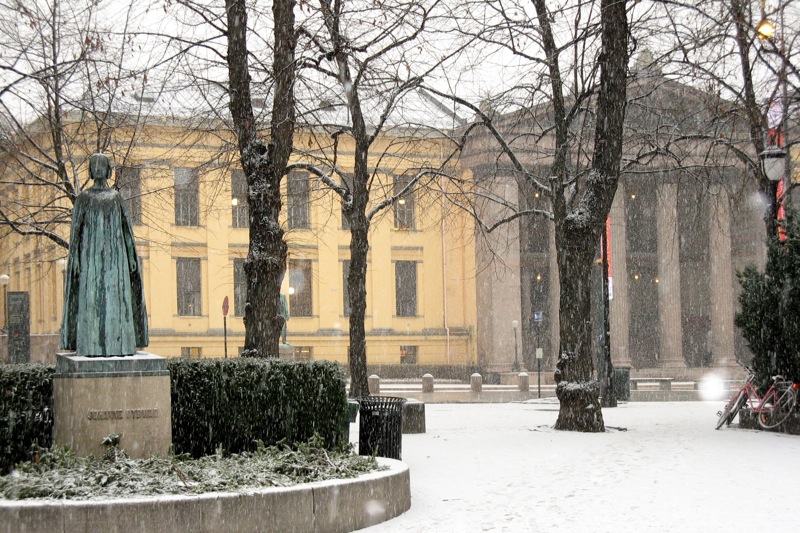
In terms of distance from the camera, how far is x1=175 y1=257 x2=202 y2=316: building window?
1944 inches

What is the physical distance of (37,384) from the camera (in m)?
10.0

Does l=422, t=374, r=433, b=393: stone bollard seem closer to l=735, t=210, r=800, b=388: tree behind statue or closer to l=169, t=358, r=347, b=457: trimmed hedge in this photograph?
l=735, t=210, r=800, b=388: tree behind statue

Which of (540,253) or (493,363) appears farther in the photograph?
(540,253)

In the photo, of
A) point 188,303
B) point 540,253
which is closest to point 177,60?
point 188,303

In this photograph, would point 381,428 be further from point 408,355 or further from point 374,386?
point 408,355

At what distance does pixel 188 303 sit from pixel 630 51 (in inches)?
1357

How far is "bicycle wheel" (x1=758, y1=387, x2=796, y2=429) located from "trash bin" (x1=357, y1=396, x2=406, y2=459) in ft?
25.6

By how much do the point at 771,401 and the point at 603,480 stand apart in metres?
7.09

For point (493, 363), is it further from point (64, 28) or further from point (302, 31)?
point (302, 31)

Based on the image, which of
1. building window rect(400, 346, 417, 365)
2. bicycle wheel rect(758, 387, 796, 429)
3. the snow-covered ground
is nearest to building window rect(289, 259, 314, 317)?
building window rect(400, 346, 417, 365)

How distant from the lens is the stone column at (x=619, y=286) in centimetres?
4866

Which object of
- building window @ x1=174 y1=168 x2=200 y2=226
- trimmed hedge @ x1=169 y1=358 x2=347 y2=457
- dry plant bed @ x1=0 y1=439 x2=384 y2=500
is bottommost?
dry plant bed @ x1=0 y1=439 x2=384 y2=500

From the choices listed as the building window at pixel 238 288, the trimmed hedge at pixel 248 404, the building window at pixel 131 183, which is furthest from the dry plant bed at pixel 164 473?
the building window at pixel 238 288

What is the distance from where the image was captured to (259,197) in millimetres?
15273
